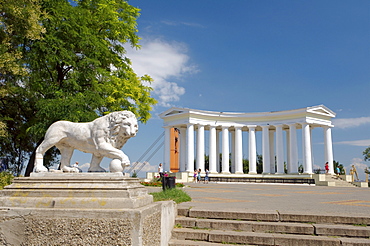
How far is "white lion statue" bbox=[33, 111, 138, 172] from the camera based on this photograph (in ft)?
21.2

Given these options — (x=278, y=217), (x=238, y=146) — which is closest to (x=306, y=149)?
(x=238, y=146)

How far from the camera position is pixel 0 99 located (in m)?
18.7

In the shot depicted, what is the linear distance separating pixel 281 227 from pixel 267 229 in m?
0.34

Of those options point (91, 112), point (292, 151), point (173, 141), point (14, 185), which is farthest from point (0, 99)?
point (292, 151)

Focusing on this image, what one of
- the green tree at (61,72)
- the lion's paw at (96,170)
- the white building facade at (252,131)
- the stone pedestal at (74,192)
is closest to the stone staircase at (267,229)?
the stone pedestal at (74,192)

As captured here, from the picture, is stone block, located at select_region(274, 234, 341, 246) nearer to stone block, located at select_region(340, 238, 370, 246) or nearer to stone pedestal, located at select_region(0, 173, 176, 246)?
stone block, located at select_region(340, 238, 370, 246)

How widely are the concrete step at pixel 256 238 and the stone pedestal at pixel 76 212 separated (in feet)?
6.01

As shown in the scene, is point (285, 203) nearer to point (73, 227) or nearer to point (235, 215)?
point (235, 215)

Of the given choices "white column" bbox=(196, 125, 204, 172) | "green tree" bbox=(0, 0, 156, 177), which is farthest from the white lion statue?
"white column" bbox=(196, 125, 204, 172)

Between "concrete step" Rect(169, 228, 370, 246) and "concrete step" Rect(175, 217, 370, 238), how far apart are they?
0.21 meters

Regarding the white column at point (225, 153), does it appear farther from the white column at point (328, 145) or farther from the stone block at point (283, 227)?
the stone block at point (283, 227)

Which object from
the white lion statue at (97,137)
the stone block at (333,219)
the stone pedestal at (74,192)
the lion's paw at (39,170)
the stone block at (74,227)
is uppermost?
the white lion statue at (97,137)

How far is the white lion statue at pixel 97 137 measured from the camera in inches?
254

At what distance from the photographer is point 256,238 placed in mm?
7328
